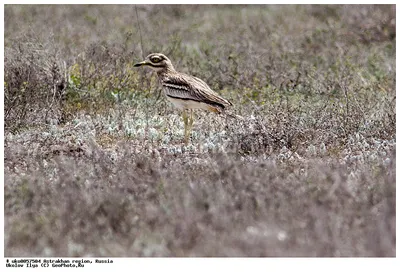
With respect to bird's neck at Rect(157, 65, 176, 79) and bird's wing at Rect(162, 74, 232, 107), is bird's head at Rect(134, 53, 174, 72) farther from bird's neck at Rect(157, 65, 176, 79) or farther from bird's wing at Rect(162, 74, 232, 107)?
bird's wing at Rect(162, 74, 232, 107)

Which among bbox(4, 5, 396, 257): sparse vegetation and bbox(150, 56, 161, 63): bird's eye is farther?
bbox(150, 56, 161, 63): bird's eye

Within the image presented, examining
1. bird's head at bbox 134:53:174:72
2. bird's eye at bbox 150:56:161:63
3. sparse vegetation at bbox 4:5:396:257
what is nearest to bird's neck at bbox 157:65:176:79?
bird's head at bbox 134:53:174:72

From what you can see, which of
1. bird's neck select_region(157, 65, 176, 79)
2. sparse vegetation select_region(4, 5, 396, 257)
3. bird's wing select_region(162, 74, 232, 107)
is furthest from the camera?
bird's neck select_region(157, 65, 176, 79)

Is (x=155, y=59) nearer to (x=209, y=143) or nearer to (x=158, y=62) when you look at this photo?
(x=158, y=62)

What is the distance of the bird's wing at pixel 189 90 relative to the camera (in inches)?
319

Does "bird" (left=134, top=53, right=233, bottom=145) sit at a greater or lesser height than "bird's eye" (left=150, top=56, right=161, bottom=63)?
lesser

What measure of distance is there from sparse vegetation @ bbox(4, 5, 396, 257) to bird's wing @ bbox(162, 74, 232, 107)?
13.8 inches

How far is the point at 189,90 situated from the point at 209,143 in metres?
0.69

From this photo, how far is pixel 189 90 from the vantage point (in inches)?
Result: 321

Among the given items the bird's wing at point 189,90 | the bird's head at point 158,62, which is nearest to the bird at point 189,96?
the bird's wing at point 189,90

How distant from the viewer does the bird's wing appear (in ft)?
26.6

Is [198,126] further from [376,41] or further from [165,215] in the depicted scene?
[376,41]

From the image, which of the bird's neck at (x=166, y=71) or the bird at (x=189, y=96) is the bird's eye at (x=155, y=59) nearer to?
the bird's neck at (x=166, y=71)
